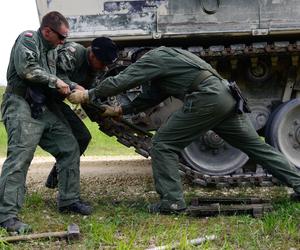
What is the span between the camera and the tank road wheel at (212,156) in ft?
27.1

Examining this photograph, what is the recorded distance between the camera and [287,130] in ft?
27.8

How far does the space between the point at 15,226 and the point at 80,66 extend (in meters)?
1.91

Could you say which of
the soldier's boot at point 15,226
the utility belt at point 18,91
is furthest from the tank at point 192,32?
the soldier's boot at point 15,226

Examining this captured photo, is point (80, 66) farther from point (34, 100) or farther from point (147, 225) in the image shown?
point (147, 225)

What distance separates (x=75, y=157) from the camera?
255 inches

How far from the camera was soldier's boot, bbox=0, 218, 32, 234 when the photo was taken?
5.50 metres

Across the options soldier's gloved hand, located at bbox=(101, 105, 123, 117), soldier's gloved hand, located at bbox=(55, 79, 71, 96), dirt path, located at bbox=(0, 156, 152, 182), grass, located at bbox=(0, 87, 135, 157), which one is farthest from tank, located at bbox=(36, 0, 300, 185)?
grass, located at bbox=(0, 87, 135, 157)

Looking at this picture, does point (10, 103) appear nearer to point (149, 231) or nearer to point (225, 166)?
point (149, 231)

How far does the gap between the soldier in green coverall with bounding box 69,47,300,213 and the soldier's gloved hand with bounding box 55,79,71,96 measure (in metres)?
0.16

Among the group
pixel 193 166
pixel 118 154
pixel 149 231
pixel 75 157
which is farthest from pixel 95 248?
pixel 118 154

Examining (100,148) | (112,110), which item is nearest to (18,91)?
(112,110)

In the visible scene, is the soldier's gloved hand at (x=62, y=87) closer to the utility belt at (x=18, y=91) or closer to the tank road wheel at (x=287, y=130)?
the utility belt at (x=18, y=91)

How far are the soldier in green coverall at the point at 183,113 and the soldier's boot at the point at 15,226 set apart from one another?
1.33 metres

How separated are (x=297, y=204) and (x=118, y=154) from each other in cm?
774
